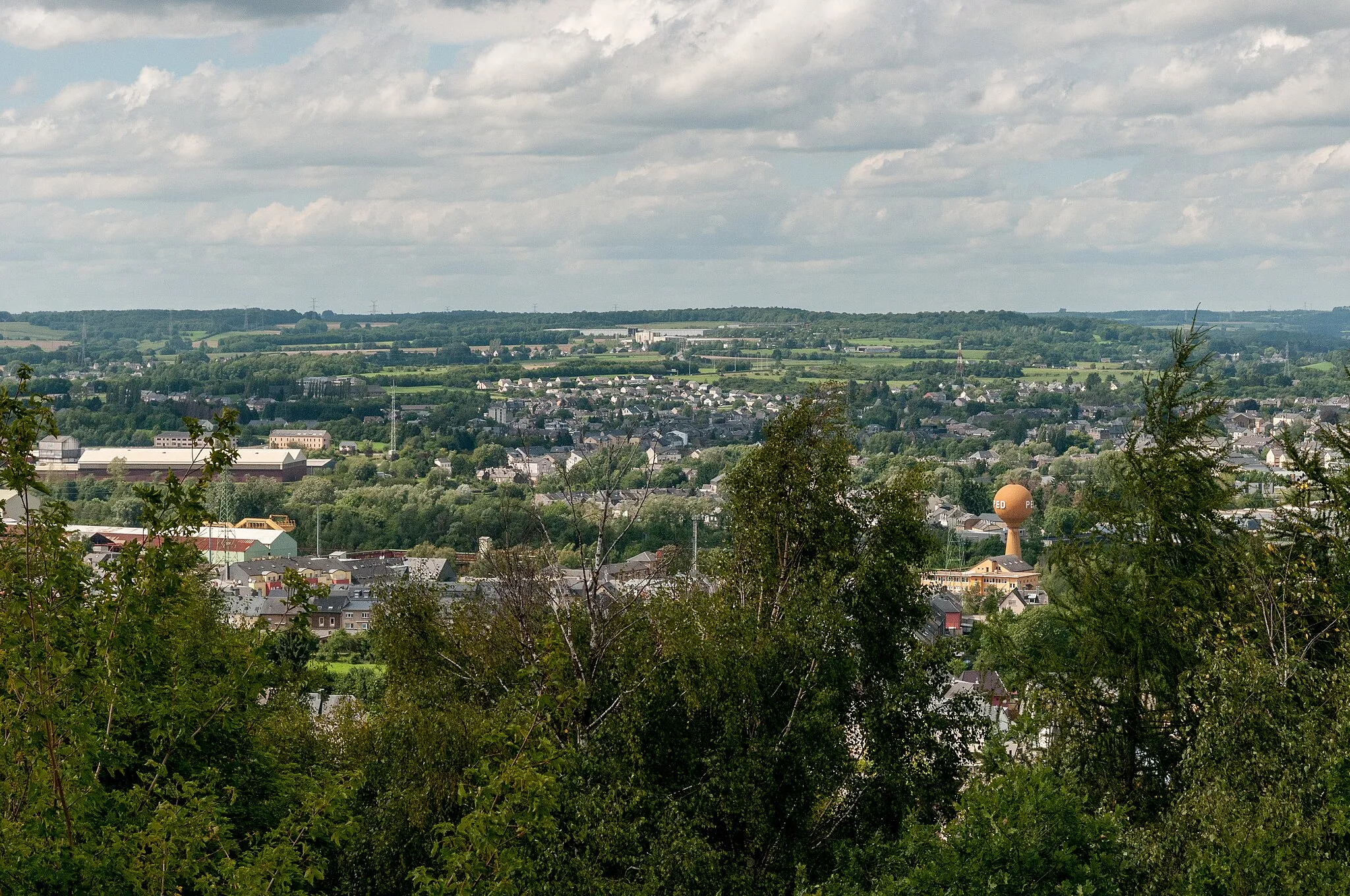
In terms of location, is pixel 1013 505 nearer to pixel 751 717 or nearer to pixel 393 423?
pixel 751 717

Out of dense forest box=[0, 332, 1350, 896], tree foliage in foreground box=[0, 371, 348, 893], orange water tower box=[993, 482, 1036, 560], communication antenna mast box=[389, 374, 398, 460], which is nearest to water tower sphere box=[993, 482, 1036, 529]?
orange water tower box=[993, 482, 1036, 560]

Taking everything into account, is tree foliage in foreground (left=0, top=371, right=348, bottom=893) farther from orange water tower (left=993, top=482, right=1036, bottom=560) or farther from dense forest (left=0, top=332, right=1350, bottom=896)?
orange water tower (left=993, top=482, right=1036, bottom=560)

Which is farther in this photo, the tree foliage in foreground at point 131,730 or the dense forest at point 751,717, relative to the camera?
the dense forest at point 751,717

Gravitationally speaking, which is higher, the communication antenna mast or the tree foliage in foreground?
the tree foliage in foreground

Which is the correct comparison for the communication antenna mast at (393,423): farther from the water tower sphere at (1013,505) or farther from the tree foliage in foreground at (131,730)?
the tree foliage in foreground at (131,730)

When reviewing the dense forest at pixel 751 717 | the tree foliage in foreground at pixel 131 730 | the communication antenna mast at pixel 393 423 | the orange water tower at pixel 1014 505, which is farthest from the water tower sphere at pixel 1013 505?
the tree foliage in foreground at pixel 131 730

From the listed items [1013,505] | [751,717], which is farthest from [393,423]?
[751,717]
